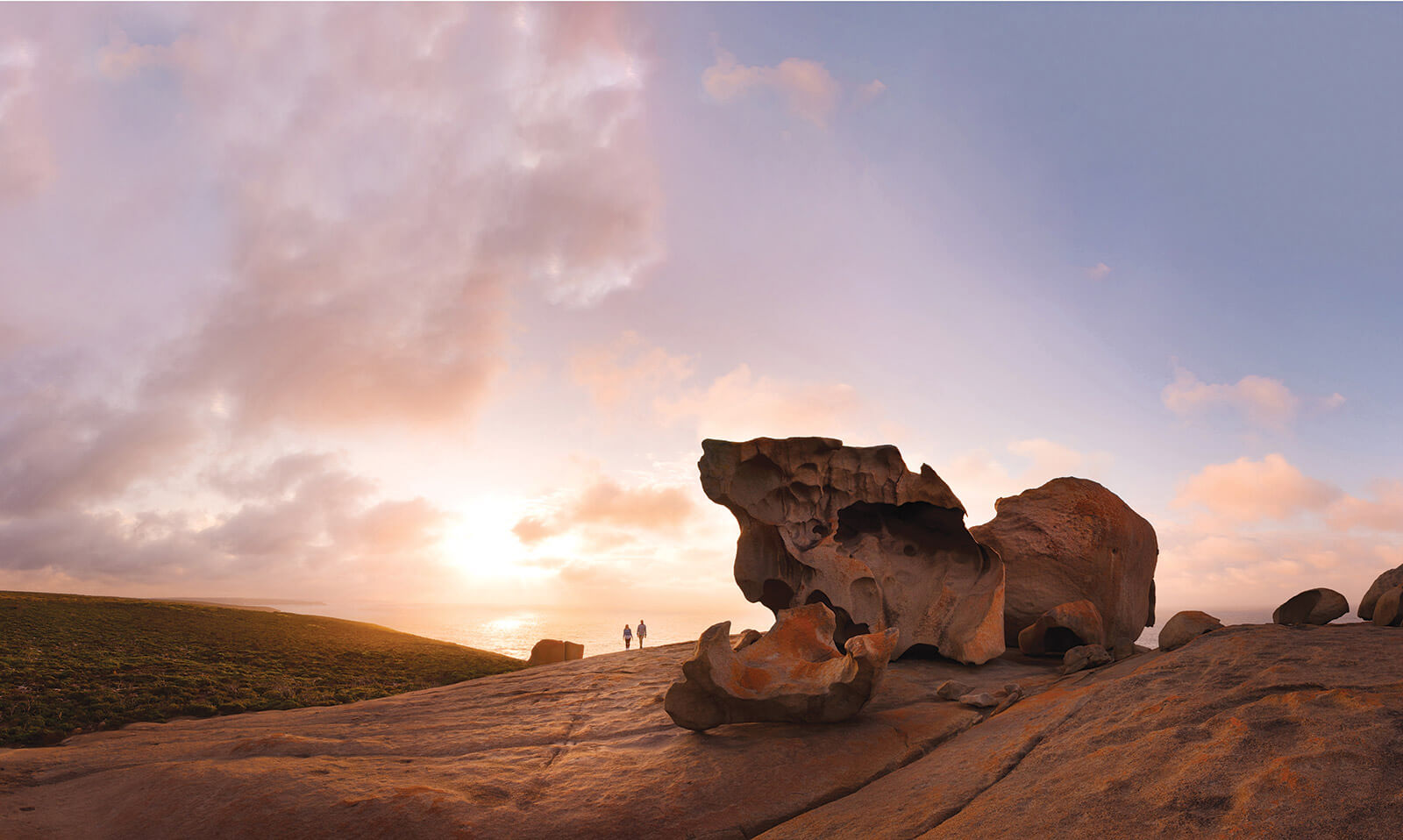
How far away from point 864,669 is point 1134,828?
16.0 ft

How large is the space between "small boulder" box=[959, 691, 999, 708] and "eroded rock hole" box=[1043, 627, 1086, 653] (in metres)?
6.21

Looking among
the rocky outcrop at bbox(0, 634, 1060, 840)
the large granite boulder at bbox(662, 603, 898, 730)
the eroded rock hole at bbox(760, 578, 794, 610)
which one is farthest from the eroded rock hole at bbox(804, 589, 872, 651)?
the large granite boulder at bbox(662, 603, 898, 730)

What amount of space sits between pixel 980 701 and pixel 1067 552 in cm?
832

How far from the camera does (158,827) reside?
6.87 meters

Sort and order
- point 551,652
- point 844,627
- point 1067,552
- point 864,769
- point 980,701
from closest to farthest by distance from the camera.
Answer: point 864,769 < point 980,701 < point 844,627 < point 1067,552 < point 551,652

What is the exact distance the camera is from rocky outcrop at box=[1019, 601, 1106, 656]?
46.1ft

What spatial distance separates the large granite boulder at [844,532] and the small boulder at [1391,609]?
22.3 feet

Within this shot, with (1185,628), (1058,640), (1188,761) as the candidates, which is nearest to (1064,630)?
(1058,640)

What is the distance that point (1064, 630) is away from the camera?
14.4 meters

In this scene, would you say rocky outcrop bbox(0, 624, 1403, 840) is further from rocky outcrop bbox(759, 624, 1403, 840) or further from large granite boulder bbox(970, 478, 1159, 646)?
large granite boulder bbox(970, 478, 1159, 646)

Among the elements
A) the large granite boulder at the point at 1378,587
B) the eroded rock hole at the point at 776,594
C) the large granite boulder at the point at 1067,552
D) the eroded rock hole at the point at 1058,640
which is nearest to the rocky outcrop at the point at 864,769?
the large granite boulder at the point at 1378,587

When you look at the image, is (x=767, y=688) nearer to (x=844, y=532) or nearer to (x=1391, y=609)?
(x=1391, y=609)

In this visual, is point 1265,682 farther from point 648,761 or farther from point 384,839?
point 384,839

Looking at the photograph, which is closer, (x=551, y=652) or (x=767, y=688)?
(x=767, y=688)
